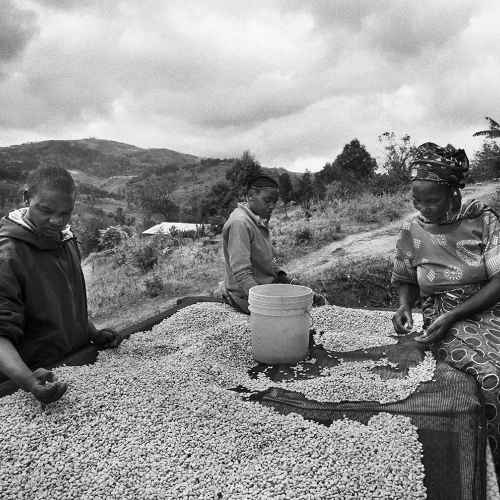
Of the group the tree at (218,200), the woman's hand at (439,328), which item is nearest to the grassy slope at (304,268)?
the woman's hand at (439,328)

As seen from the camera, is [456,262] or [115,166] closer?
[456,262]

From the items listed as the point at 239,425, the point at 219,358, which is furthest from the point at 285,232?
the point at 239,425

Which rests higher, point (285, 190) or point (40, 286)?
point (285, 190)

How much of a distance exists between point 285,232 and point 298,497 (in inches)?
345

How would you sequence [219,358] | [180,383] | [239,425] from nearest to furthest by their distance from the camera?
[239,425]
[180,383]
[219,358]

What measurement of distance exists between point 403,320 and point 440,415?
89 cm

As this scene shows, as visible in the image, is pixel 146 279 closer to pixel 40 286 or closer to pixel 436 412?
pixel 40 286

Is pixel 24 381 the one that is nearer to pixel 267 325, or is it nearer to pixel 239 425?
pixel 239 425

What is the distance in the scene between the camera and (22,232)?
6.72ft

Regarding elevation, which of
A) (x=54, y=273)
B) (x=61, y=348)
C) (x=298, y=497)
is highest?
(x=54, y=273)

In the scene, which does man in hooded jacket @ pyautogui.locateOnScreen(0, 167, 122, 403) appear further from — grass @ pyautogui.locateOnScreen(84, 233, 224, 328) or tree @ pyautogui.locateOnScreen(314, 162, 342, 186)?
tree @ pyautogui.locateOnScreen(314, 162, 342, 186)

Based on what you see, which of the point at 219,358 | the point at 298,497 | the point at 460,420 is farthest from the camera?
the point at 219,358

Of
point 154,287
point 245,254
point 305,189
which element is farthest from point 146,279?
point 305,189

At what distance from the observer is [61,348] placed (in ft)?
7.32
